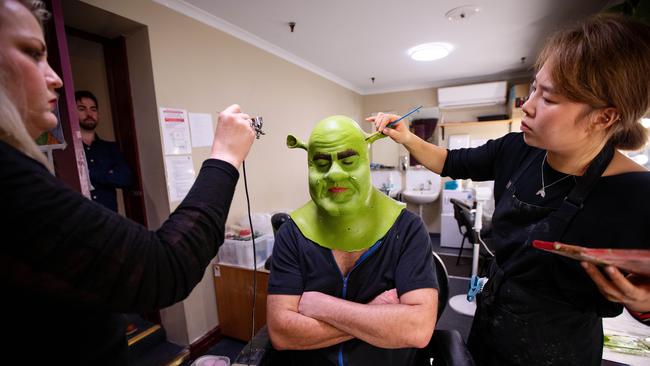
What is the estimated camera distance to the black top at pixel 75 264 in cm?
41

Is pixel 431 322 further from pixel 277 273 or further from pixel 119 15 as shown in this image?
Answer: pixel 119 15

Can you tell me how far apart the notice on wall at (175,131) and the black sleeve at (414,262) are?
1.77 m

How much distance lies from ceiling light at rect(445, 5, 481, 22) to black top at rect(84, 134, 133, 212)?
285cm

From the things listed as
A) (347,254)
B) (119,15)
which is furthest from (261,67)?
(347,254)

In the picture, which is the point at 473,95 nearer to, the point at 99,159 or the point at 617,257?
the point at 617,257

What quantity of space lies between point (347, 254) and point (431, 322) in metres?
0.35

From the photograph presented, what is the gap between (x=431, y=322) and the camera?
89 cm

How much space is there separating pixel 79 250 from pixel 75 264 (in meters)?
0.02

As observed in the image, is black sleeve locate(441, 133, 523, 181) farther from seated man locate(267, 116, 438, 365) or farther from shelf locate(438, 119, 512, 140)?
shelf locate(438, 119, 512, 140)

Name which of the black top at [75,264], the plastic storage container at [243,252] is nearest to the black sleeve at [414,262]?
the black top at [75,264]

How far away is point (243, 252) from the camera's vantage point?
2199mm

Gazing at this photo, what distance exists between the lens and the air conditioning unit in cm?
417

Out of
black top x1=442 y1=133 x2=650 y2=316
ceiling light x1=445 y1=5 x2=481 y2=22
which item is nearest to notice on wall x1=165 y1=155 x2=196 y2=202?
black top x1=442 y1=133 x2=650 y2=316

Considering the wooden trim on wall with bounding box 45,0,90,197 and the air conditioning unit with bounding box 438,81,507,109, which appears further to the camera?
the air conditioning unit with bounding box 438,81,507,109
